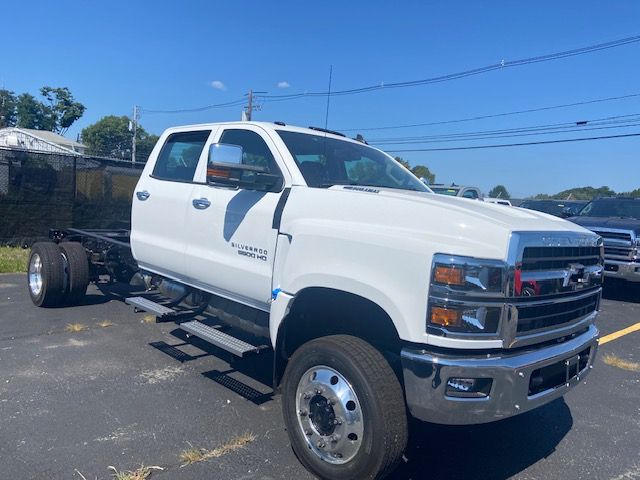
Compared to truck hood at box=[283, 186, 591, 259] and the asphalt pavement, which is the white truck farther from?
the asphalt pavement

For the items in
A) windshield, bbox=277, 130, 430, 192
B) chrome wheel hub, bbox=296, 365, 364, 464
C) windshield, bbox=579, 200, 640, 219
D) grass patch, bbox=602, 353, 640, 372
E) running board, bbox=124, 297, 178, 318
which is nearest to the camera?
chrome wheel hub, bbox=296, 365, 364, 464

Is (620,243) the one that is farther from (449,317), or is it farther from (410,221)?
(449,317)

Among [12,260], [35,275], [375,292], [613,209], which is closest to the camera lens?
[375,292]

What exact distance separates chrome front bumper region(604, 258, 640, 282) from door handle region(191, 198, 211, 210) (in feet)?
26.8

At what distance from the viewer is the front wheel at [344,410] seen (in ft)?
9.62

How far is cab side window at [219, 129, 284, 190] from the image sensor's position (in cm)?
429

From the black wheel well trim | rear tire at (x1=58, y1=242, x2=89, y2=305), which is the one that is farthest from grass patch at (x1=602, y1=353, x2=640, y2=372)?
rear tire at (x1=58, y1=242, x2=89, y2=305)

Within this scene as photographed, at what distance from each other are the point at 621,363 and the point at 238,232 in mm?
4566

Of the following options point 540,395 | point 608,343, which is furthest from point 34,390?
point 608,343

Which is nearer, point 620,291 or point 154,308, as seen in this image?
point 154,308

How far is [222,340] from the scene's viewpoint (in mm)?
4309

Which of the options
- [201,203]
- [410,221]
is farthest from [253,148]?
[410,221]

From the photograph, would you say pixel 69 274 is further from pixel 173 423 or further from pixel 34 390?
pixel 173 423

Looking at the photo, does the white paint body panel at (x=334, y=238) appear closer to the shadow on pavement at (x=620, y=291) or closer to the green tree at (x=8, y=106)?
the shadow on pavement at (x=620, y=291)
